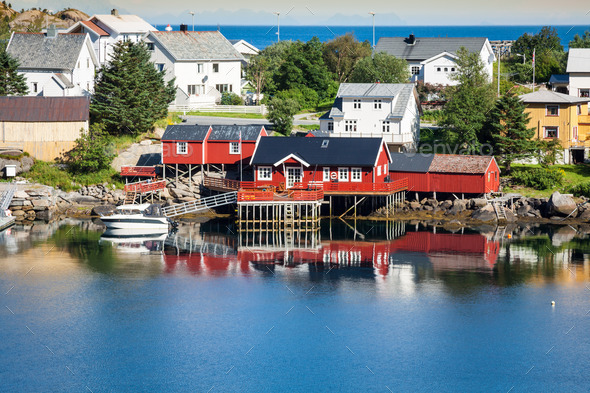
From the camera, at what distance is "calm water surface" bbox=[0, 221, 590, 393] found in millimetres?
32062

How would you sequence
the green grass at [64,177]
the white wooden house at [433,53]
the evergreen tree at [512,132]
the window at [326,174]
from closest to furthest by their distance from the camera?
the window at [326,174], the evergreen tree at [512,132], the green grass at [64,177], the white wooden house at [433,53]

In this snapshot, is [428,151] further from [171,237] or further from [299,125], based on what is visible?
[171,237]

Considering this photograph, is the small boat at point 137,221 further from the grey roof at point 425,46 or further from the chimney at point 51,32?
the grey roof at point 425,46

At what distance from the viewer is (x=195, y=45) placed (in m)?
83.8

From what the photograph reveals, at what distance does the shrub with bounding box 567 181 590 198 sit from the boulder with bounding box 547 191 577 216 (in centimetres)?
196

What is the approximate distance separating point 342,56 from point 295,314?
56.6 meters

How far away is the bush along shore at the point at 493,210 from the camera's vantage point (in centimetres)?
5600

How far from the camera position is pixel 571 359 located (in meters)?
33.3

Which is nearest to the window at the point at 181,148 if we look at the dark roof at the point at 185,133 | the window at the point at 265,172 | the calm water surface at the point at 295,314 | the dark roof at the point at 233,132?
the dark roof at the point at 185,133

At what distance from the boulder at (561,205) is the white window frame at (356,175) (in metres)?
12.9

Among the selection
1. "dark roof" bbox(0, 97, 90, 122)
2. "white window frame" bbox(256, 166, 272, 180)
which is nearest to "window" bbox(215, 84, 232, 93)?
"dark roof" bbox(0, 97, 90, 122)

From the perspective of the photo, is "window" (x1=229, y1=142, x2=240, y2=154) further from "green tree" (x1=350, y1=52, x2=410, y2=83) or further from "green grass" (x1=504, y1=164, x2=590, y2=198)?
"green grass" (x1=504, y1=164, x2=590, y2=198)

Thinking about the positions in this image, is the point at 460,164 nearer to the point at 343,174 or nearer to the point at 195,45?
the point at 343,174

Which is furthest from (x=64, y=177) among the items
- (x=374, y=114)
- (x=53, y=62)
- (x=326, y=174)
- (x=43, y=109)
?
(x=374, y=114)
